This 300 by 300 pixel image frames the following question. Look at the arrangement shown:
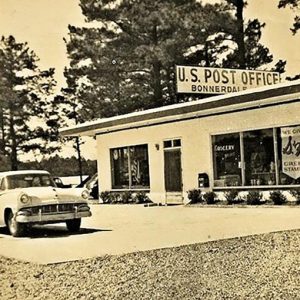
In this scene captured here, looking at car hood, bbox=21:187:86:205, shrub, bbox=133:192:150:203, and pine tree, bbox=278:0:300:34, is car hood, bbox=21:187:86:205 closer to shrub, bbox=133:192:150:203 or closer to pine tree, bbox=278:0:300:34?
pine tree, bbox=278:0:300:34

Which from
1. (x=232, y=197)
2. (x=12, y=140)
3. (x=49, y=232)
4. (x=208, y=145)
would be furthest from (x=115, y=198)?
(x=12, y=140)

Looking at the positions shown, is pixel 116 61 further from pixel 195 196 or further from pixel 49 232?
pixel 195 196

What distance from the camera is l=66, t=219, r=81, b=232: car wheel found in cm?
1100

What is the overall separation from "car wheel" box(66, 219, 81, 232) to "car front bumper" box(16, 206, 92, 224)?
311 millimetres

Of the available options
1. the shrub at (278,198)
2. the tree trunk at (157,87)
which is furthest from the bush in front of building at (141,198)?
the shrub at (278,198)

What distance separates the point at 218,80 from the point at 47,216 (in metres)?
10.2

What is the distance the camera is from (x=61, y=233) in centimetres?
1088

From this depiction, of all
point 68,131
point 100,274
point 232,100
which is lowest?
point 100,274

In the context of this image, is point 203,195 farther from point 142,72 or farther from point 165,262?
point 165,262

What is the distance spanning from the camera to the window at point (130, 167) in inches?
778

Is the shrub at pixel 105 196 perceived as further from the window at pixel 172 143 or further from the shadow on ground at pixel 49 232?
the shadow on ground at pixel 49 232

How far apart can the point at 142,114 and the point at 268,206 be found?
5.12 m

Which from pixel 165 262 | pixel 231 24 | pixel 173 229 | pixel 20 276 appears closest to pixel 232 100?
pixel 231 24

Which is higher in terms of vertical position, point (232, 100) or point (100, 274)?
point (232, 100)
